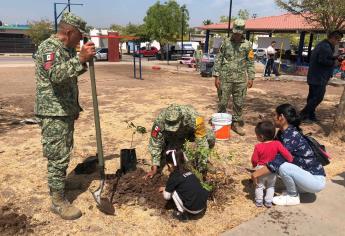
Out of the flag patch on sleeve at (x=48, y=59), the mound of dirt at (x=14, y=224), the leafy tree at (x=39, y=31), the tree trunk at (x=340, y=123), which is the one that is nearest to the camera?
the flag patch on sleeve at (x=48, y=59)

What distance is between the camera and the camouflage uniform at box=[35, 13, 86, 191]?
306 cm

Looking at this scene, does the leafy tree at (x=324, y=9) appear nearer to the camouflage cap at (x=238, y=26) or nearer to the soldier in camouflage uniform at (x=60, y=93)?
the camouflage cap at (x=238, y=26)

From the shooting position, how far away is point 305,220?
3488mm

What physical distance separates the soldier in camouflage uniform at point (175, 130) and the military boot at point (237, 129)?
7.32ft

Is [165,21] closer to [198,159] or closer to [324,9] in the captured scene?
[324,9]

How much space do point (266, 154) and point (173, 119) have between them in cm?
105

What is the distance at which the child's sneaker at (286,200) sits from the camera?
3.78 metres

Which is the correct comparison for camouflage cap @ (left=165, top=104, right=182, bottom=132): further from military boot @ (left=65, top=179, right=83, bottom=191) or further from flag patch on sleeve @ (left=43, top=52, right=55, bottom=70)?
military boot @ (left=65, top=179, right=83, bottom=191)

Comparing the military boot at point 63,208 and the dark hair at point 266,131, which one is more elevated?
the dark hair at point 266,131

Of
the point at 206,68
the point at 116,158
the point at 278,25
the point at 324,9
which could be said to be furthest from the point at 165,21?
the point at 116,158

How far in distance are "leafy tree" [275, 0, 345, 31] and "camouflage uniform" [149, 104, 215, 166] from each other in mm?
13079

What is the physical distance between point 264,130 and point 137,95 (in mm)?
7632

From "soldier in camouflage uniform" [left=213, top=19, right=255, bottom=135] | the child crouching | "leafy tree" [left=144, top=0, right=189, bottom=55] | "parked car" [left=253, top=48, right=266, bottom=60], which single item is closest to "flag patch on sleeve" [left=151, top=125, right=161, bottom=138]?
the child crouching

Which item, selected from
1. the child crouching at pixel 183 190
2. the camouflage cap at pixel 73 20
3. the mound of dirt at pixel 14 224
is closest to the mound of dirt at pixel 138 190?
the child crouching at pixel 183 190
